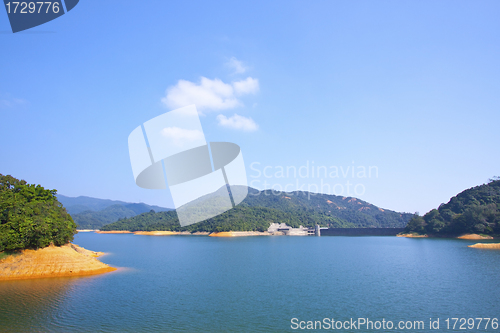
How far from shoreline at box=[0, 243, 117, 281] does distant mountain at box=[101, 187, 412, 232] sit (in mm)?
65766

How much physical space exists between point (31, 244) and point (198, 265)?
41.7ft

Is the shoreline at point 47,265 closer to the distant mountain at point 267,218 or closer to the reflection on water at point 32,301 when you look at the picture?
the reflection on water at point 32,301

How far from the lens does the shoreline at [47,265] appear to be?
19844 millimetres

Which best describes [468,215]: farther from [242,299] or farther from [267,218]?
[242,299]

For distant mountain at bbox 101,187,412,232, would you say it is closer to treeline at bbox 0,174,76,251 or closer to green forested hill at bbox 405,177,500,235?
green forested hill at bbox 405,177,500,235

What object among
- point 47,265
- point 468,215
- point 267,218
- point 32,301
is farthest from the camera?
point 267,218

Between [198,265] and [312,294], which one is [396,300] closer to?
[312,294]

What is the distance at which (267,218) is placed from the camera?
340ft

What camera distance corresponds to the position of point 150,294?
16.3m

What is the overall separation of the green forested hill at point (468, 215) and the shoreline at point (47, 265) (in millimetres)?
64223

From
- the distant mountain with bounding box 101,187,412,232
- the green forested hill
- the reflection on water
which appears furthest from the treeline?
the green forested hill

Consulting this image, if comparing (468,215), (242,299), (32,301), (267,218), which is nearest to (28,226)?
(32,301)

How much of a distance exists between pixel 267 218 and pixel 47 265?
85.9 metres

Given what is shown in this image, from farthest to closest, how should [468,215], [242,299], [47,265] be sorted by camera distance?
[468,215]
[47,265]
[242,299]
